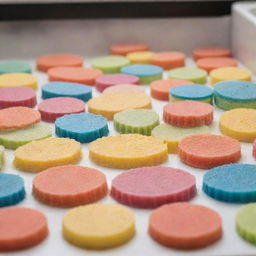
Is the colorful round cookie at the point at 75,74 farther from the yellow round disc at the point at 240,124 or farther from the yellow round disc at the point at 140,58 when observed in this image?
the yellow round disc at the point at 240,124

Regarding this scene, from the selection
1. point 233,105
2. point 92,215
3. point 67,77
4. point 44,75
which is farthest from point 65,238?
point 44,75

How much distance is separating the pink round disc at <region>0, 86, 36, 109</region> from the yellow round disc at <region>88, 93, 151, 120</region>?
0.16 metres

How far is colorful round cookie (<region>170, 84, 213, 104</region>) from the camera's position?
159cm

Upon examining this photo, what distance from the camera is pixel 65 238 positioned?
97cm

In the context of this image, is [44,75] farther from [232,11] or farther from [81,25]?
[232,11]

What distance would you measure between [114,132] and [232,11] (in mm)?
947

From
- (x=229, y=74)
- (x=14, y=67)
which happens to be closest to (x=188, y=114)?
(x=229, y=74)

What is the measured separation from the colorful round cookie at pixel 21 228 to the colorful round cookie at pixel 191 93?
0.69 m

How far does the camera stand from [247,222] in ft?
3.17

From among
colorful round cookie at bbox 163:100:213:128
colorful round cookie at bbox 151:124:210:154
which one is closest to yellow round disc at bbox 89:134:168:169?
colorful round cookie at bbox 151:124:210:154

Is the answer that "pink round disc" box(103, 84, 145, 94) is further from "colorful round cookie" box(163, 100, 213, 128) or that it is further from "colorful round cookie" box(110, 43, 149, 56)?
"colorful round cookie" box(110, 43, 149, 56)

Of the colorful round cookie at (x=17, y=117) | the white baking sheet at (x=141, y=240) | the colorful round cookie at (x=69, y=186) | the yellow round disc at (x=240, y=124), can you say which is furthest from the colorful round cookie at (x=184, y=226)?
the colorful round cookie at (x=17, y=117)

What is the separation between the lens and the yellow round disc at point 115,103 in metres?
1.52

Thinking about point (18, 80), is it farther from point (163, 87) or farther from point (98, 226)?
point (98, 226)
